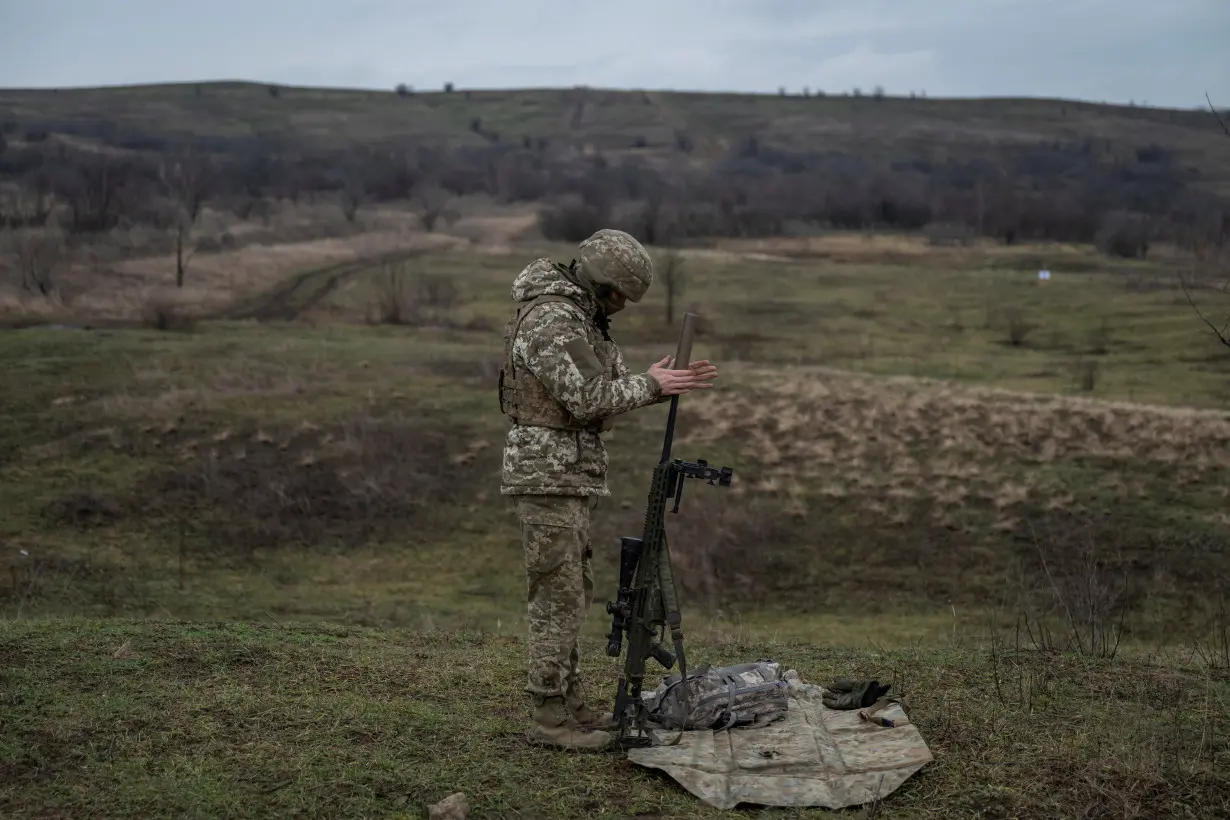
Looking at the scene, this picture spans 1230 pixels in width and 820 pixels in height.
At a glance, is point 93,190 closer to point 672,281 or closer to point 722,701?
point 672,281

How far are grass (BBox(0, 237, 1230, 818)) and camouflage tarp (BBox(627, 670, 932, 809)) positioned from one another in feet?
0.41

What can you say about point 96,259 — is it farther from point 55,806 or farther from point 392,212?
point 55,806

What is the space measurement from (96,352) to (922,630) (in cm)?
1769

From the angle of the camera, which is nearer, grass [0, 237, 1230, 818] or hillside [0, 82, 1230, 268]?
grass [0, 237, 1230, 818]

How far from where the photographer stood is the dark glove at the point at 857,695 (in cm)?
749

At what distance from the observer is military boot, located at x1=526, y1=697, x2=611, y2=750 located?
691 centimetres

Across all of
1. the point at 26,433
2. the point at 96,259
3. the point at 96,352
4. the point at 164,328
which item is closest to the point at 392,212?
the point at 96,259

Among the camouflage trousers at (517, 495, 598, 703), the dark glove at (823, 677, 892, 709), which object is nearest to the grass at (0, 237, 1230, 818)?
the dark glove at (823, 677, 892, 709)

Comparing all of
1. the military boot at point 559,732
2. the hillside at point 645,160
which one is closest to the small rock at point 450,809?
the military boot at point 559,732

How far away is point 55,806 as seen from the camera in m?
6.04

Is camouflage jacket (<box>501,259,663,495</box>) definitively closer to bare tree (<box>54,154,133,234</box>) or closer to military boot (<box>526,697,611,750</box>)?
military boot (<box>526,697,611,750</box>)

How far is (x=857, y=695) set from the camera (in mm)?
7539

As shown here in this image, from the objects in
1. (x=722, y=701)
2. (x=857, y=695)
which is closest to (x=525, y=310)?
(x=722, y=701)

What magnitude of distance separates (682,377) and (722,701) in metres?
1.85
